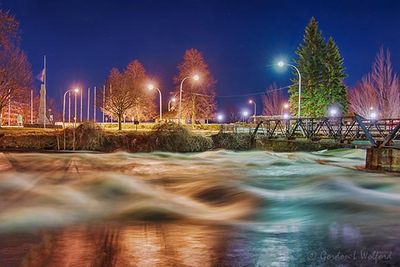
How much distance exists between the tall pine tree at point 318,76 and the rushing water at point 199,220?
50779 millimetres

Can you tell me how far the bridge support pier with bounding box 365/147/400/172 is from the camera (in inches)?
1015

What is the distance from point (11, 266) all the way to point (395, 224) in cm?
925

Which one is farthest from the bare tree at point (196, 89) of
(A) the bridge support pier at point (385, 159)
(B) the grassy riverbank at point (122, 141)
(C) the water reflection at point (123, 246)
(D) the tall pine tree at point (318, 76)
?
(C) the water reflection at point (123, 246)

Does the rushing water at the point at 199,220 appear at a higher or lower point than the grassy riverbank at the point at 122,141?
lower

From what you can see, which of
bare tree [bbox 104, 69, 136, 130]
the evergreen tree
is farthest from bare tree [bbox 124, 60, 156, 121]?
the evergreen tree

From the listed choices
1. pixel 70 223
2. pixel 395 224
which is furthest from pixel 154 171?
pixel 395 224

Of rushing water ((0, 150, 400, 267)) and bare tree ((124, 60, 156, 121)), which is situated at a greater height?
bare tree ((124, 60, 156, 121))

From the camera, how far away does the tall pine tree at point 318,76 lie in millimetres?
74312

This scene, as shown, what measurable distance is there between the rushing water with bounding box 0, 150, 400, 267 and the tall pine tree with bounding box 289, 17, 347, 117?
50779 mm

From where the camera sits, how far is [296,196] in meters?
18.3

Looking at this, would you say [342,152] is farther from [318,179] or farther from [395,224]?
[395,224]

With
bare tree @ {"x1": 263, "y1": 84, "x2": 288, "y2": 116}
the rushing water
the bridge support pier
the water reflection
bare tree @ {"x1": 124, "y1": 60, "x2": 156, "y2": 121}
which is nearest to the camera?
the water reflection

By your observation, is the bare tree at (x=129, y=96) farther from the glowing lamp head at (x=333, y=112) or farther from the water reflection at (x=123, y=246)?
the water reflection at (x=123, y=246)

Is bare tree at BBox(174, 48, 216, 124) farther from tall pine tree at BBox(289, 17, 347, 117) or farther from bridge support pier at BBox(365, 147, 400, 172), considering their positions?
bridge support pier at BBox(365, 147, 400, 172)
